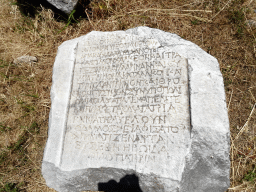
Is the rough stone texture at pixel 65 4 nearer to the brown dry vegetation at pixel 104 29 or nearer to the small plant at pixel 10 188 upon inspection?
the brown dry vegetation at pixel 104 29

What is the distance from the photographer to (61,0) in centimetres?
282

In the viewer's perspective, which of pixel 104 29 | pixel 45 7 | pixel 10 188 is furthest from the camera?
pixel 45 7

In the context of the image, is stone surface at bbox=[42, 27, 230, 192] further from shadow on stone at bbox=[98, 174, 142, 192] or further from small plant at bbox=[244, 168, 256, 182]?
small plant at bbox=[244, 168, 256, 182]

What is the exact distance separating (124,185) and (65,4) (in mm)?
2727

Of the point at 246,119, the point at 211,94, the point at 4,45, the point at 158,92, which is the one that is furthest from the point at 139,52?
the point at 4,45

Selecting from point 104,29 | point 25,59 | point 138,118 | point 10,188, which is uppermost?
Result: point 104,29

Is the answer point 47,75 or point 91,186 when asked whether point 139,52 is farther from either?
point 47,75

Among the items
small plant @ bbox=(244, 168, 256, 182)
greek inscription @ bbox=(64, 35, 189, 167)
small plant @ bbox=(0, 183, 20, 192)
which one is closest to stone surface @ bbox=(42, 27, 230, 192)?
greek inscription @ bbox=(64, 35, 189, 167)

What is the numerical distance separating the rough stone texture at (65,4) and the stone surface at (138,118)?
3.46 feet

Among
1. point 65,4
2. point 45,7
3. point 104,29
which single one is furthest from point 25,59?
point 104,29

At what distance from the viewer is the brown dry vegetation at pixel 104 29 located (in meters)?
2.47

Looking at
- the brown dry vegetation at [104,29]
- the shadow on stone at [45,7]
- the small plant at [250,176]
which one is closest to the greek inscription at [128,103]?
the brown dry vegetation at [104,29]

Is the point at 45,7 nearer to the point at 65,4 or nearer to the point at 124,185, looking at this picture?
the point at 65,4

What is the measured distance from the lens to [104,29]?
10.3ft
